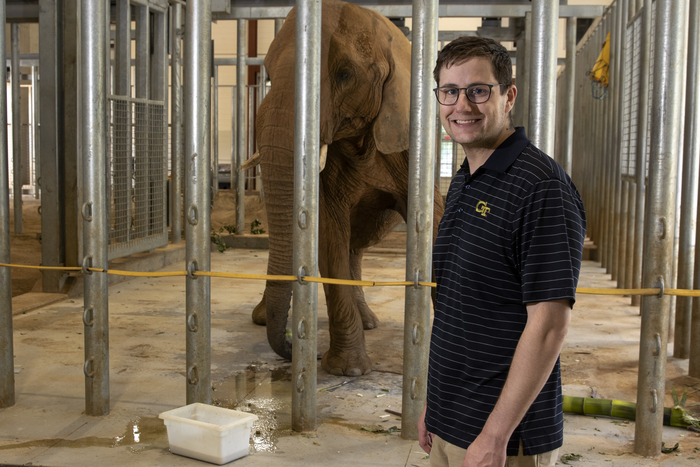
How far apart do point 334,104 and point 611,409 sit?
2.32 m

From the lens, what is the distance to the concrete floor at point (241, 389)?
3336 millimetres

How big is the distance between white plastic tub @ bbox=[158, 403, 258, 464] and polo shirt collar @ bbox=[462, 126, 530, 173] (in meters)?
1.92

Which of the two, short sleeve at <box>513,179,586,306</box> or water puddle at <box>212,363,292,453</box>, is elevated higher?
short sleeve at <box>513,179,586,306</box>

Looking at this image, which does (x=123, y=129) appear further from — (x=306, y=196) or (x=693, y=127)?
(x=693, y=127)

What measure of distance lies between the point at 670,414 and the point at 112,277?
5.85 meters

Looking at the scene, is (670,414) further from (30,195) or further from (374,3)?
(30,195)

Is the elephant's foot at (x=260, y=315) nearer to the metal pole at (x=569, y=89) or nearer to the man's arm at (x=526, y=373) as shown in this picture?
the man's arm at (x=526, y=373)

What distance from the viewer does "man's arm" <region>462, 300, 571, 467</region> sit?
162 cm

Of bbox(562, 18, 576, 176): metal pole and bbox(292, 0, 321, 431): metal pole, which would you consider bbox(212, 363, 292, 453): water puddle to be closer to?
bbox(292, 0, 321, 431): metal pole

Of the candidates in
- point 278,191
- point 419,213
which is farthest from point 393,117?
point 419,213

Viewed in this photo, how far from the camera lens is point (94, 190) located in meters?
3.65

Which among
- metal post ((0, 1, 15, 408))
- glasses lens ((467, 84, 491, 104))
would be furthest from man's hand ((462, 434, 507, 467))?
metal post ((0, 1, 15, 408))

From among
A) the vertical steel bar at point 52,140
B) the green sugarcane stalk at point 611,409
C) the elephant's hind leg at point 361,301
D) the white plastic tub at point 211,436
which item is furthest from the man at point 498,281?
the vertical steel bar at point 52,140

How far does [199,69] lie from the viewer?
352cm
